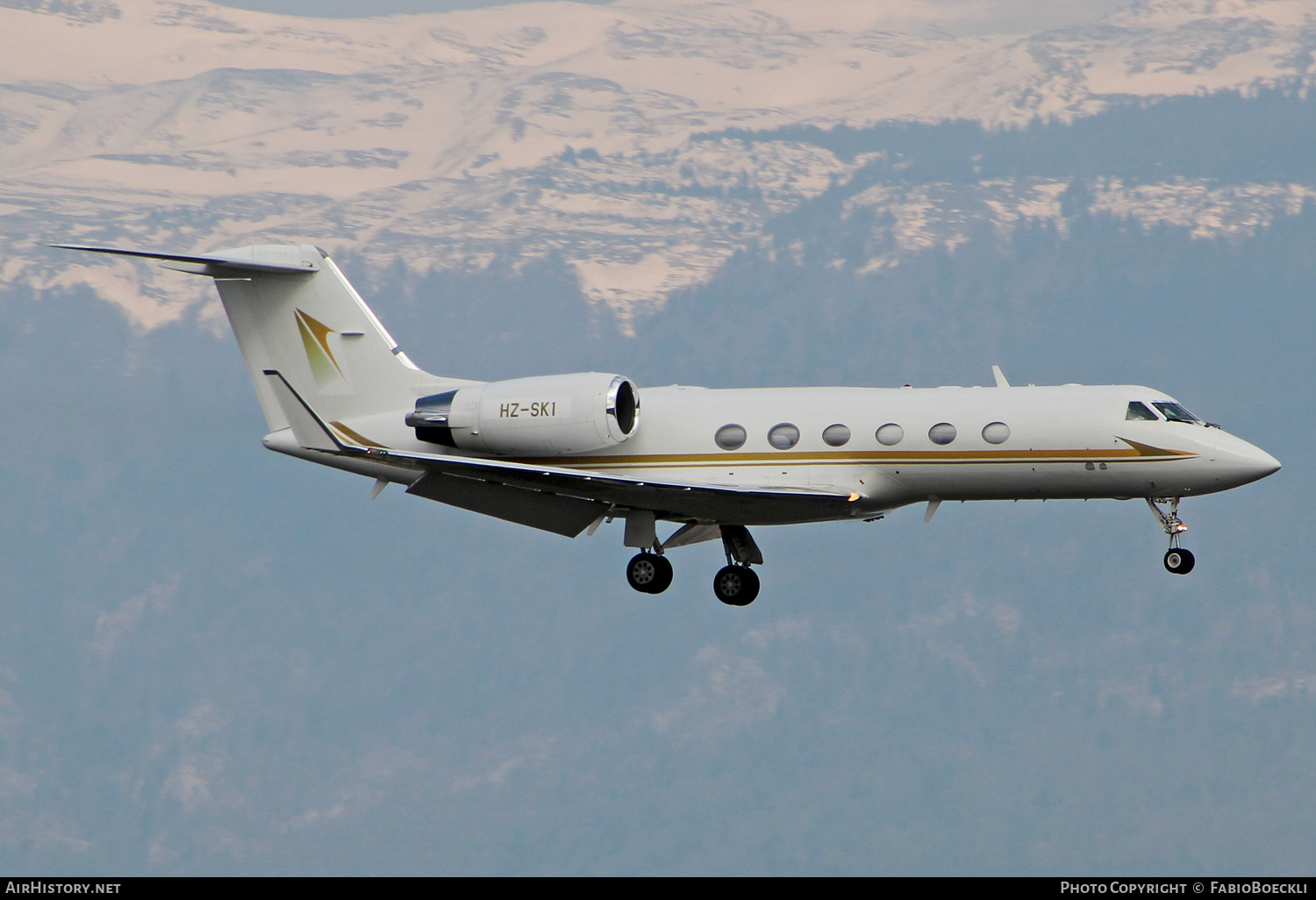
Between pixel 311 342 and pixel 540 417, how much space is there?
18.6 ft

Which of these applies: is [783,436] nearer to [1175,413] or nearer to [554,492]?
[554,492]

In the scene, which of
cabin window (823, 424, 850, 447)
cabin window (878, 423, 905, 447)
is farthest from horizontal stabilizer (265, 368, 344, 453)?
cabin window (878, 423, 905, 447)

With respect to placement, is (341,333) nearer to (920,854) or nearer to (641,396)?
(641,396)

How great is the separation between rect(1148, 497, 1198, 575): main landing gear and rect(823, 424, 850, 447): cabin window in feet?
17.5

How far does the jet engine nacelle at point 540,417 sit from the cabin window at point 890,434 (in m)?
4.44

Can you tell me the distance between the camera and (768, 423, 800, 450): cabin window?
29016 millimetres

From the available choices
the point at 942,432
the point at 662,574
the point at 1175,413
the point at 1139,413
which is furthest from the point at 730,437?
the point at 1175,413

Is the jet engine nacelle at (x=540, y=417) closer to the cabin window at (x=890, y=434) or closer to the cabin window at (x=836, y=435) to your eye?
the cabin window at (x=836, y=435)

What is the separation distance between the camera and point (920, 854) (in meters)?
194

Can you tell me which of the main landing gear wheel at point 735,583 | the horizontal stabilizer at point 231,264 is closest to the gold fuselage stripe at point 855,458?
the main landing gear wheel at point 735,583

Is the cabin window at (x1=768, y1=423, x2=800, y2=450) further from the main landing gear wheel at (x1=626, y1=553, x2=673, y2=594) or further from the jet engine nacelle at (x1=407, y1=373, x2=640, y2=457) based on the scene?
the main landing gear wheel at (x1=626, y1=553, x2=673, y2=594)

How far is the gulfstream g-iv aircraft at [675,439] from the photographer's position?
92.2 feet

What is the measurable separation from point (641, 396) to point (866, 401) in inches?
173
